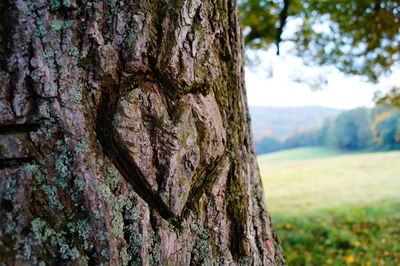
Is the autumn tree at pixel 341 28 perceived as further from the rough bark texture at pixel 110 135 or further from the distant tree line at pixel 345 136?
the distant tree line at pixel 345 136

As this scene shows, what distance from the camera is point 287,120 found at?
6262 cm

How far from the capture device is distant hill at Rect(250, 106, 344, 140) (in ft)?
183

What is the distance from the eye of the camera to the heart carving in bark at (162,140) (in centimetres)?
118

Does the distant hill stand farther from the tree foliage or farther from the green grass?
the tree foliage

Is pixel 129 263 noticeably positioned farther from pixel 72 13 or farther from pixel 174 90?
pixel 72 13

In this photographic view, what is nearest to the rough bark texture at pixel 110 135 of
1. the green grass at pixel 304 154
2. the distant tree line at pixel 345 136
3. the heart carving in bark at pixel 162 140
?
the heart carving in bark at pixel 162 140

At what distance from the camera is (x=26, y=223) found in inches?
42.8

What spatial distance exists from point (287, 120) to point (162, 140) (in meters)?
63.9

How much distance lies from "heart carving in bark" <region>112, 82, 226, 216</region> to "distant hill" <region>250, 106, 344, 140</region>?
50909 millimetres

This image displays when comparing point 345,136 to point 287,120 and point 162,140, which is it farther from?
point 162,140

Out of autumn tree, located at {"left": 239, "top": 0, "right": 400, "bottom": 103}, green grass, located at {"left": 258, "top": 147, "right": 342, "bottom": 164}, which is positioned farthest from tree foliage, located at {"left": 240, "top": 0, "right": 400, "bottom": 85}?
green grass, located at {"left": 258, "top": 147, "right": 342, "bottom": 164}

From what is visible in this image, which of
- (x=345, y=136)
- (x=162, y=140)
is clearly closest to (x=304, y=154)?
(x=345, y=136)

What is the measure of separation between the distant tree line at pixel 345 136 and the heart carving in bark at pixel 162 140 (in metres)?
45.0

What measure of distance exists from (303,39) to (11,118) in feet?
26.7
